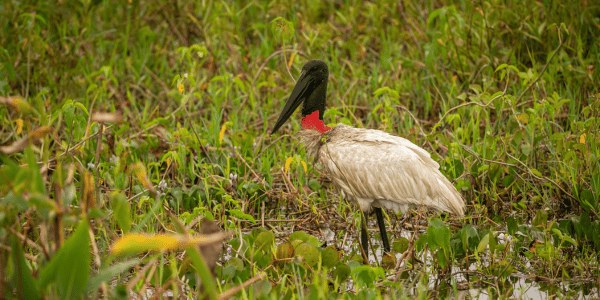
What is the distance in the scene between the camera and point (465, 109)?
6492mm

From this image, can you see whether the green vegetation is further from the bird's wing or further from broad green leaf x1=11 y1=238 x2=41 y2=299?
the bird's wing

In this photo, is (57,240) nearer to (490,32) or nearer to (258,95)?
(258,95)

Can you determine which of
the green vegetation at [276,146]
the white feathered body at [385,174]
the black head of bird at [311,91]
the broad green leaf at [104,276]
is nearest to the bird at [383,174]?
the white feathered body at [385,174]

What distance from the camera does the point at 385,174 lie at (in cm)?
495

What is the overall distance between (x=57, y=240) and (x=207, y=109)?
3.77 metres

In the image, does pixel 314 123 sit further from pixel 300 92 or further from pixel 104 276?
pixel 104 276

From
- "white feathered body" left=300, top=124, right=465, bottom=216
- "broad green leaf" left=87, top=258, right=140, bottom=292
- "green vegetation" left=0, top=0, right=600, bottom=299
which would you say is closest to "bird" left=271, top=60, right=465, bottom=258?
"white feathered body" left=300, top=124, right=465, bottom=216

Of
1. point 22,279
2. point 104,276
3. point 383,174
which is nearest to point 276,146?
point 383,174

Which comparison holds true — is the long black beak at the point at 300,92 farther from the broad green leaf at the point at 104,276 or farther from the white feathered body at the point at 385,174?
the broad green leaf at the point at 104,276

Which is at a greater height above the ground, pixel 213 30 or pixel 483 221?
pixel 213 30

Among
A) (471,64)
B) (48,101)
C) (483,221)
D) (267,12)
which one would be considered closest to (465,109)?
(471,64)

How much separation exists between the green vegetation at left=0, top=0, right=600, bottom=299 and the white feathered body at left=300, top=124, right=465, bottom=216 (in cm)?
19

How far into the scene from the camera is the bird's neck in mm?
5461

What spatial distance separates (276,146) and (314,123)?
0.91 m
